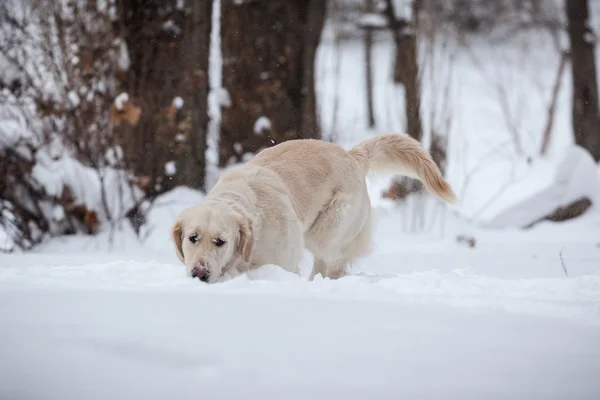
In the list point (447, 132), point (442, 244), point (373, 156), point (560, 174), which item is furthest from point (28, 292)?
point (560, 174)

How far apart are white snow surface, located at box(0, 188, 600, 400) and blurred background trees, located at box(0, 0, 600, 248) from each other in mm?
3063

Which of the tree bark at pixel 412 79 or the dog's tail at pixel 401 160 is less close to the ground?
the dog's tail at pixel 401 160

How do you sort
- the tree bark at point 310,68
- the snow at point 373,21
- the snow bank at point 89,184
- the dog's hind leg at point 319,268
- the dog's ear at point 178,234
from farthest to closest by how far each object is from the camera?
the snow at point 373,21, the tree bark at point 310,68, the snow bank at point 89,184, the dog's hind leg at point 319,268, the dog's ear at point 178,234

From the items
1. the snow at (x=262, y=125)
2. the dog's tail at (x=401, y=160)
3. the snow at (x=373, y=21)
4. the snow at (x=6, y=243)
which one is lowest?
the snow at (x=373, y=21)

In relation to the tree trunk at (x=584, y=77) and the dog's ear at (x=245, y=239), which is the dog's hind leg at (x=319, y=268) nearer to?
the dog's ear at (x=245, y=239)

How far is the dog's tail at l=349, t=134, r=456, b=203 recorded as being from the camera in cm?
525

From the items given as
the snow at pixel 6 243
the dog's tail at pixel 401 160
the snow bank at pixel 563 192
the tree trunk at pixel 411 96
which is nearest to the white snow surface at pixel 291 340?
the dog's tail at pixel 401 160

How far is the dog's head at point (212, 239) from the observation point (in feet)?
11.6

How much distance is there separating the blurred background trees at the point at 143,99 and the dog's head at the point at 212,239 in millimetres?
2380


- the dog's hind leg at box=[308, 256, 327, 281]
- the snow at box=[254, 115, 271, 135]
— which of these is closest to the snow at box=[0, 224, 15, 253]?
the dog's hind leg at box=[308, 256, 327, 281]

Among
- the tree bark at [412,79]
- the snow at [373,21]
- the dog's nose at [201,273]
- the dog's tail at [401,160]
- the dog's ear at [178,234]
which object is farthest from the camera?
the snow at [373,21]

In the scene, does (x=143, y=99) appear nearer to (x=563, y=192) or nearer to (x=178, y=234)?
Result: (x=178, y=234)

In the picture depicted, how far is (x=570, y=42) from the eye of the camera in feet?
39.5

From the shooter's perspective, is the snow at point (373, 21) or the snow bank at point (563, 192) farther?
the snow at point (373, 21)
